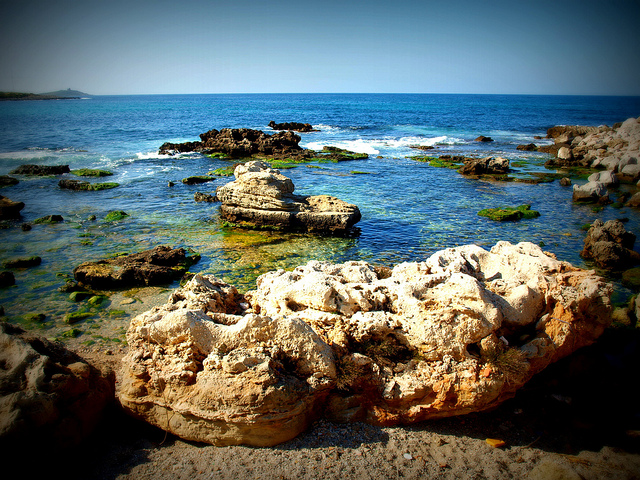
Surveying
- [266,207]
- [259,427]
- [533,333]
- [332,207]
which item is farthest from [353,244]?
[259,427]

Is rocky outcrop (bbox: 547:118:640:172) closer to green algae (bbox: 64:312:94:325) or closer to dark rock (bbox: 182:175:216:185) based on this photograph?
dark rock (bbox: 182:175:216:185)

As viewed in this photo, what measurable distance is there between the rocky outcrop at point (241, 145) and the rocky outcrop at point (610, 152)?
2397cm

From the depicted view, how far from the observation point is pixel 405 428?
18.7ft

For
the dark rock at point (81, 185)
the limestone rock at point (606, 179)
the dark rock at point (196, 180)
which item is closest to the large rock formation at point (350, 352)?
the dark rock at point (196, 180)

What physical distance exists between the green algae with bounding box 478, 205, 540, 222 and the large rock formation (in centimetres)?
1243

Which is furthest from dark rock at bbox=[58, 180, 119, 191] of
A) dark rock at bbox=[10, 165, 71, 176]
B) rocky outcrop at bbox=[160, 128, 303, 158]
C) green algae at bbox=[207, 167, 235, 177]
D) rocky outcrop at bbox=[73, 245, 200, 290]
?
rocky outcrop at bbox=[73, 245, 200, 290]

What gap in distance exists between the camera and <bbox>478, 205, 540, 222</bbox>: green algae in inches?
720

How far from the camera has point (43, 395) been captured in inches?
194

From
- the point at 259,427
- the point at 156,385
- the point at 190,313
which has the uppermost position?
the point at 190,313

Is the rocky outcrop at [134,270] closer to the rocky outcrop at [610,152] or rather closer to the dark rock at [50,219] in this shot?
the dark rock at [50,219]

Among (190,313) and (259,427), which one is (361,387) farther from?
(190,313)

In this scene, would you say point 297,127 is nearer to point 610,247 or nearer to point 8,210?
point 8,210

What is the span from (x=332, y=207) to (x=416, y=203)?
6.59 metres

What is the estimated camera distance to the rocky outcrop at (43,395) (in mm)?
4648
